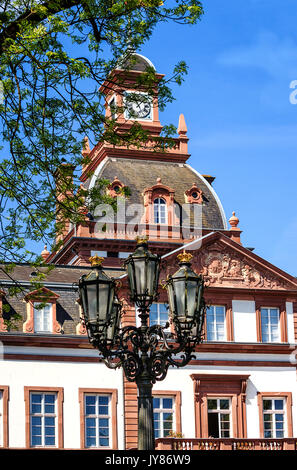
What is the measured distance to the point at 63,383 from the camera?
43562mm

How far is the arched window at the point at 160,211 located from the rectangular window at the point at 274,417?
15.2 meters

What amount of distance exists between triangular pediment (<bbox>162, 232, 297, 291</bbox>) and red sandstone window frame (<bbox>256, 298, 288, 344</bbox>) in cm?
62

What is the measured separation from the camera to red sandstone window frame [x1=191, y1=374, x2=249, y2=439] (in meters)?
44.8

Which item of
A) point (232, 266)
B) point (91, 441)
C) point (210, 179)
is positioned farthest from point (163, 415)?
point (210, 179)

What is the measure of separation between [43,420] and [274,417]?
9626 mm

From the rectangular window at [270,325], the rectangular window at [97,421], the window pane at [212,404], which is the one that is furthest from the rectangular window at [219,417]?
the rectangular window at [97,421]

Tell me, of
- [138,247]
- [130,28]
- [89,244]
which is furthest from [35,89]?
[89,244]

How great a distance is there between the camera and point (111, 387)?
145 feet

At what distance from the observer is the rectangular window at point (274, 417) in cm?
4591

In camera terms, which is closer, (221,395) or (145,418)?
(145,418)

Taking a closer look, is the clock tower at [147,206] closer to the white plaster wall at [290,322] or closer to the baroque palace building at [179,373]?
the baroque palace building at [179,373]

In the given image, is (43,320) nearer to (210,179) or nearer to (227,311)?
(227,311)

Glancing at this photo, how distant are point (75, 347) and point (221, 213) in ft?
61.4

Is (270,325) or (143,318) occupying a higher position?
(270,325)
